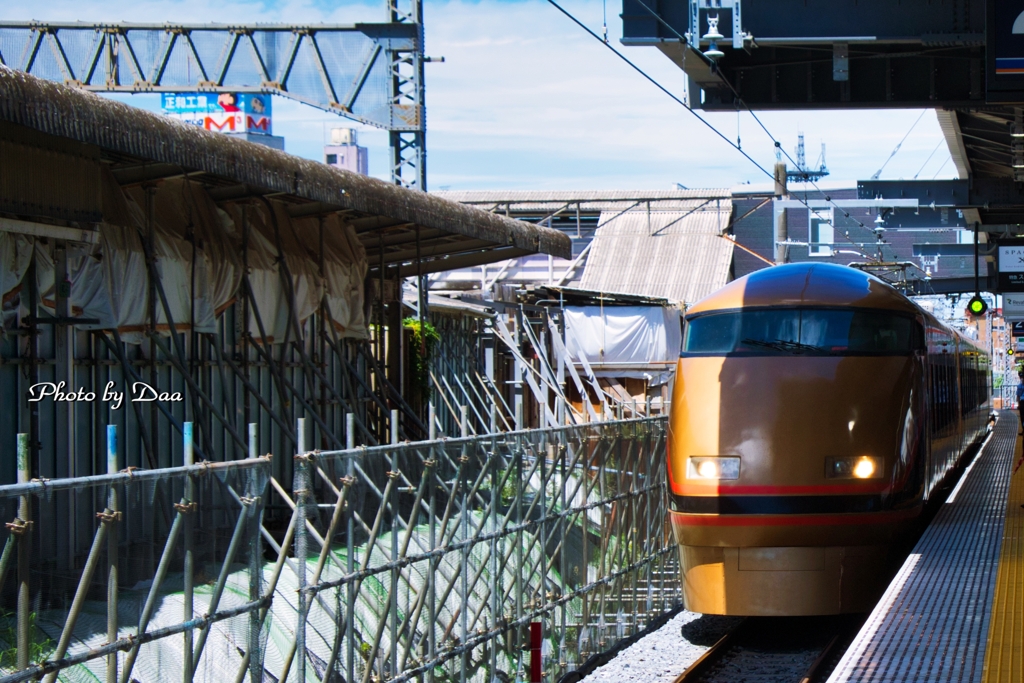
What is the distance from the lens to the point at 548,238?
19.5m

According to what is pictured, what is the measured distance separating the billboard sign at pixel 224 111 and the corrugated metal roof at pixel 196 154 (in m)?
43.6

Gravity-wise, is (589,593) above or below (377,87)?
below

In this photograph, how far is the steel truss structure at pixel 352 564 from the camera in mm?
5422

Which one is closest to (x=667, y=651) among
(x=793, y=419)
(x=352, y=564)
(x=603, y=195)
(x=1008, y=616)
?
(x=793, y=419)

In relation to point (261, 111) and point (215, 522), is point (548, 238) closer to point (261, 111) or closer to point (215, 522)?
point (215, 522)

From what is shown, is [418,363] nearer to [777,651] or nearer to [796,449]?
[777,651]

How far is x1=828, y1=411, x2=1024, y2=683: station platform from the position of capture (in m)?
6.26

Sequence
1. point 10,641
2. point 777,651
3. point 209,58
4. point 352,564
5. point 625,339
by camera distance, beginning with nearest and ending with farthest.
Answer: point 10,641 → point 352,564 → point 777,651 → point 209,58 → point 625,339

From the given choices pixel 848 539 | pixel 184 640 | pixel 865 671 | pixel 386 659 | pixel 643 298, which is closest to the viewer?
pixel 184 640

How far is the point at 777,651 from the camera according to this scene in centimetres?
1179

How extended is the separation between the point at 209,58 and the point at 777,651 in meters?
12.5

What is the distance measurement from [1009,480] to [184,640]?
11.9 metres

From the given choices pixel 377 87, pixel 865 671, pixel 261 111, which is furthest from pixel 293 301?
pixel 261 111

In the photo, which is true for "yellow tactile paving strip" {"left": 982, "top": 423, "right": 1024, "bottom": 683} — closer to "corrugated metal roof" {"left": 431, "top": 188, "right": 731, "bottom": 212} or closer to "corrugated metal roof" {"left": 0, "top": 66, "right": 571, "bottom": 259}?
"corrugated metal roof" {"left": 0, "top": 66, "right": 571, "bottom": 259}
